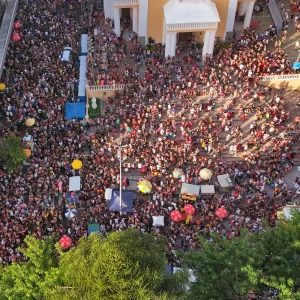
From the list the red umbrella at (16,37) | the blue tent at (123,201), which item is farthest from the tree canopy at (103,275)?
the red umbrella at (16,37)

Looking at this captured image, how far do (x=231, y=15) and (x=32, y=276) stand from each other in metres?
29.4

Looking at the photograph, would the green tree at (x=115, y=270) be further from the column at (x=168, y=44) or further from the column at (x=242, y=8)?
the column at (x=242, y=8)

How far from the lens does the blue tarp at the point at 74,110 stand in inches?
1291

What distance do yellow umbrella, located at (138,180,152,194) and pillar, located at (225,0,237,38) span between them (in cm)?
1902

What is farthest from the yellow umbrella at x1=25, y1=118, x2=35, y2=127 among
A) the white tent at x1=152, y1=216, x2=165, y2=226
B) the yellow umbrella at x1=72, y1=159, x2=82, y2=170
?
the white tent at x1=152, y1=216, x2=165, y2=226

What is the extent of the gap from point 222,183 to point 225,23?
17.2 meters

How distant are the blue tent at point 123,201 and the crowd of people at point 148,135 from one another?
1.50ft

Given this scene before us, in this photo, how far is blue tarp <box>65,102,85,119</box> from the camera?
3278cm

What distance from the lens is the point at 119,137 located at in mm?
31344

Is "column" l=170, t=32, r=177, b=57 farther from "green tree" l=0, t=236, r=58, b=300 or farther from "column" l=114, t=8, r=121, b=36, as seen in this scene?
"green tree" l=0, t=236, r=58, b=300

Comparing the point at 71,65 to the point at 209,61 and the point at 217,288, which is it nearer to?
the point at 209,61

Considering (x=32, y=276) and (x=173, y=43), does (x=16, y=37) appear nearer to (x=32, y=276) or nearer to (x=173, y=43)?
(x=173, y=43)

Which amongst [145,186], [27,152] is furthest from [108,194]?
[27,152]

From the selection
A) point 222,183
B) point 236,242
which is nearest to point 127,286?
point 236,242
